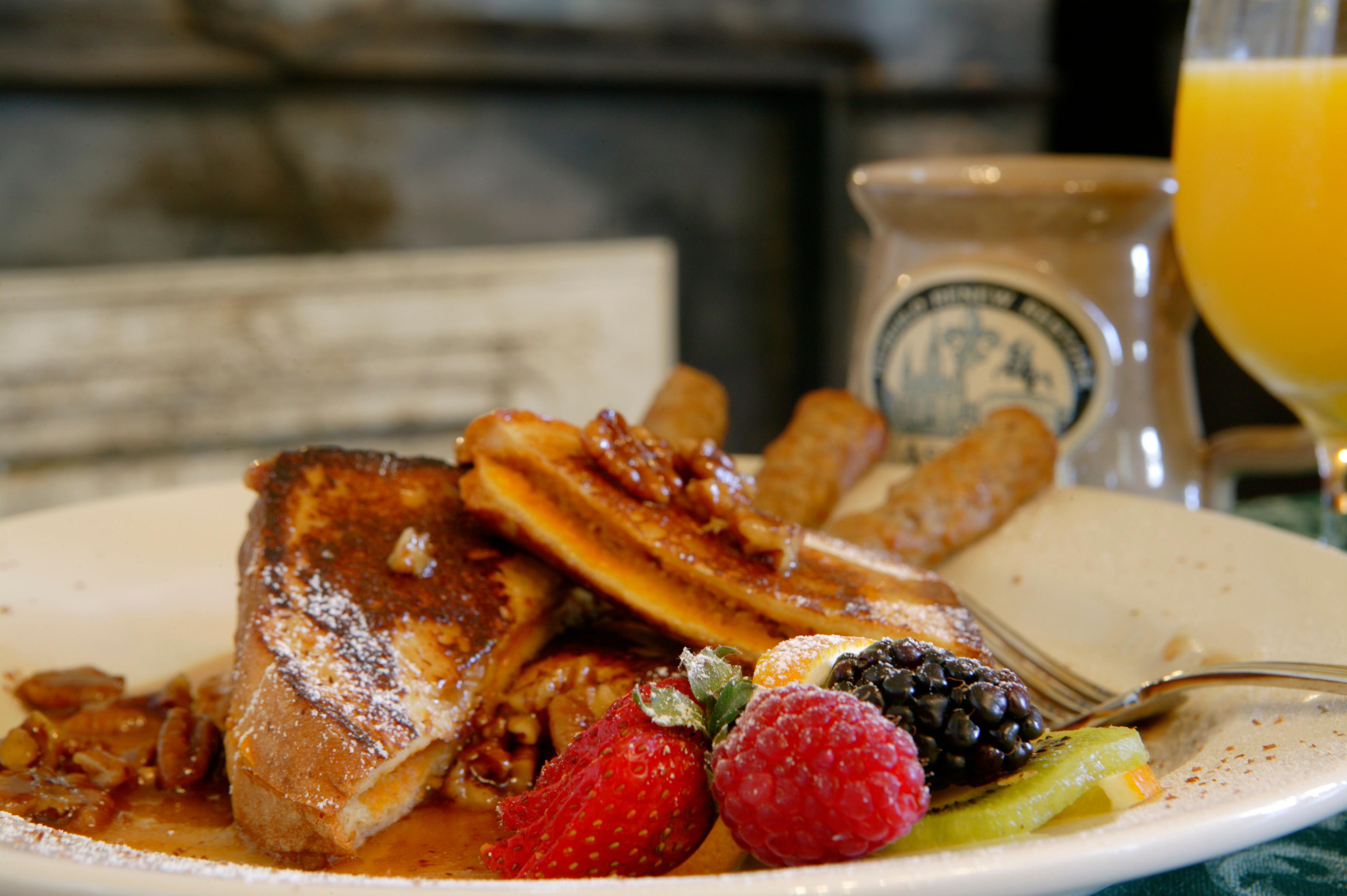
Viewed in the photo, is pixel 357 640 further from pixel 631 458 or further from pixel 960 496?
pixel 960 496

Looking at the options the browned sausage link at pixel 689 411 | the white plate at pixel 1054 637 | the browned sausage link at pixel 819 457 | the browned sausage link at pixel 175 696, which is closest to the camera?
the white plate at pixel 1054 637

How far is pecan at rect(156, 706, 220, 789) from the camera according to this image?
1104 millimetres

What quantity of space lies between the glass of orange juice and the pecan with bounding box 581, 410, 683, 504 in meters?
0.82

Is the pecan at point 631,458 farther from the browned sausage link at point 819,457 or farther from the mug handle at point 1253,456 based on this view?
the mug handle at point 1253,456

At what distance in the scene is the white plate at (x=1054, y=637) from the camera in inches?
25.0

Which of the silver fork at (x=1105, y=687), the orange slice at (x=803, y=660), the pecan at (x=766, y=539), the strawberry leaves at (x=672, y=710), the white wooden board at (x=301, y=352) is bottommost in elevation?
the white wooden board at (x=301, y=352)

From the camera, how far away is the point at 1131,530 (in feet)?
4.78

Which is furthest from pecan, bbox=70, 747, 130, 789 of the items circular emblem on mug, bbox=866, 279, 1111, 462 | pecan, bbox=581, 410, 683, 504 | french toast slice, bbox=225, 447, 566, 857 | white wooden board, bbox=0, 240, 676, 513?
white wooden board, bbox=0, 240, 676, 513

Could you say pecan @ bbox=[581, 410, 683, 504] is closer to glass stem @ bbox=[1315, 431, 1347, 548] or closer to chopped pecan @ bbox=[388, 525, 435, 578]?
chopped pecan @ bbox=[388, 525, 435, 578]

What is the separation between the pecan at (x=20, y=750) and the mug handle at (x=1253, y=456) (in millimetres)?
1578

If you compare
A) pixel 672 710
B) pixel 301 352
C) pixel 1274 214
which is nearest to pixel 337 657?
pixel 672 710

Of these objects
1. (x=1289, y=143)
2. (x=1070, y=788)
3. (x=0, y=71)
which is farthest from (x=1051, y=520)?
(x=0, y=71)

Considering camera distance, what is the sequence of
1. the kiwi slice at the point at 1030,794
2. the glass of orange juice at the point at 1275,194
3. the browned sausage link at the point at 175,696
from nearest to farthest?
the kiwi slice at the point at 1030,794 < the browned sausage link at the point at 175,696 < the glass of orange juice at the point at 1275,194

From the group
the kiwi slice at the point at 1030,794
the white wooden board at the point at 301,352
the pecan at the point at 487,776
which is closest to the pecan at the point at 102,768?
the pecan at the point at 487,776
